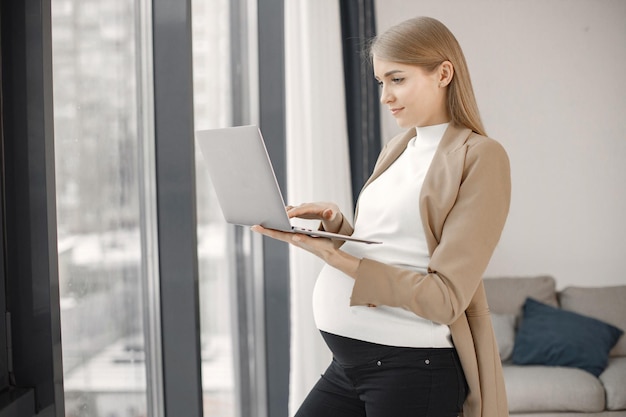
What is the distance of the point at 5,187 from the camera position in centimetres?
119

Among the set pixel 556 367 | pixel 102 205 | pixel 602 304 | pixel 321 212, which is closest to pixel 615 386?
pixel 556 367

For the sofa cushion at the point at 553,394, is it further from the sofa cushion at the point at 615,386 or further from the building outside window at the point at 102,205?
the building outside window at the point at 102,205

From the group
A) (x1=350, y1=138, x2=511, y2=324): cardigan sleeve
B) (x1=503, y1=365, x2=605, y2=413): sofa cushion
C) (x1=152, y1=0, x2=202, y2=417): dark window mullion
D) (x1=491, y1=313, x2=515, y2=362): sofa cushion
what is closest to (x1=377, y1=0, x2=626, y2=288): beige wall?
(x1=491, y1=313, x2=515, y2=362): sofa cushion

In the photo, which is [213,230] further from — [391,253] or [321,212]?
[391,253]

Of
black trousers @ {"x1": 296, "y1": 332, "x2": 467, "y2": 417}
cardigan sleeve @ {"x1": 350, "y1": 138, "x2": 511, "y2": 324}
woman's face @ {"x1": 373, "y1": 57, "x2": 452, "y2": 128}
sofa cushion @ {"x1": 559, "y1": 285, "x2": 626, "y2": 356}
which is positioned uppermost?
woman's face @ {"x1": 373, "y1": 57, "x2": 452, "y2": 128}

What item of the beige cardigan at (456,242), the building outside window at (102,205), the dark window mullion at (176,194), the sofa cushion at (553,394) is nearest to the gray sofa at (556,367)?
the sofa cushion at (553,394)

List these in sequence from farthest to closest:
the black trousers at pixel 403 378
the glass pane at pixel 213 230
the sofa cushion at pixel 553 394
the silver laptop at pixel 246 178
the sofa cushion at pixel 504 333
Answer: the sofa cushion at pixel 504 333
the sofa cushion at pixel 553 394
the glass pane at pixel 213 230
the black trousers at pixel 403 378
the silver laptop at pixel 246 178

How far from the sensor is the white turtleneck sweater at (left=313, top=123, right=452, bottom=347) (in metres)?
1.41

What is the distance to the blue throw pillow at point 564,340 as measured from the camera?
3.63 meters

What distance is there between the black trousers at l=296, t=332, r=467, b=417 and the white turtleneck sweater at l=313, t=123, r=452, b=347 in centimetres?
2

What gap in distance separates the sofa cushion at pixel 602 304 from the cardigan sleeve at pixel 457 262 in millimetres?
2965

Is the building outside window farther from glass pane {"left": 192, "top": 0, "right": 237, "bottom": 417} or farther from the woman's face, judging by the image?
the woman's face

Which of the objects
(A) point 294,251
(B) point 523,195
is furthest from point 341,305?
(B) point 523,195

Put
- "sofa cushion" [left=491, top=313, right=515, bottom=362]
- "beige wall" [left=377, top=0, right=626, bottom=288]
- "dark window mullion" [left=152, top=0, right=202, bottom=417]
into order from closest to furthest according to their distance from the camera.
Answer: "dark window mullion" [left=152, top=0, right=202, bottom=417] < "sofa cushion" [left=491, top=313, right=515, bottom=362] < "beige wall" [left=377, top=0, right=626, bottom=288]
